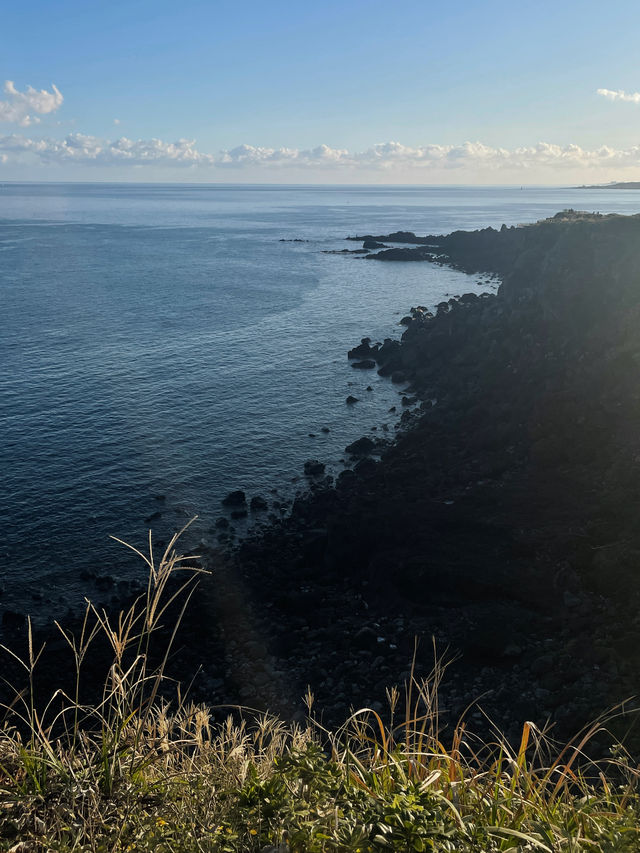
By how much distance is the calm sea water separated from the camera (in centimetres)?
2931

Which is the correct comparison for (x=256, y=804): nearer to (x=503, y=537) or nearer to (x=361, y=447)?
(x=503, y=537)

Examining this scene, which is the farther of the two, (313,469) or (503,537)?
(313,469)

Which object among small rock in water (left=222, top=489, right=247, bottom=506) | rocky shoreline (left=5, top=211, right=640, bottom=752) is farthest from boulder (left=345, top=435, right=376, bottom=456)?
small rock in water (left=222, top=489, right=247, bottom=506)

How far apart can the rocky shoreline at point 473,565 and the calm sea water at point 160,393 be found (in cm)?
493

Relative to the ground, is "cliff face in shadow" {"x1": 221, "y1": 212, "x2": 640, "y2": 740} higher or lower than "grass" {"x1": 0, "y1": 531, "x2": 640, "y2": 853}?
lower

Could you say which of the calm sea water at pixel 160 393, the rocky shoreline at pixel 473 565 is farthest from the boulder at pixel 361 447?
the calm sea water at pixel 160 393

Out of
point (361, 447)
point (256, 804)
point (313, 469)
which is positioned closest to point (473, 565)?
point (313, 469)

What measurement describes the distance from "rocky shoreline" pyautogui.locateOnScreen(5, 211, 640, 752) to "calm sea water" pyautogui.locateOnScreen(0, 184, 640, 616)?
4.93m

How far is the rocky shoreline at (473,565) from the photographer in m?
18.7

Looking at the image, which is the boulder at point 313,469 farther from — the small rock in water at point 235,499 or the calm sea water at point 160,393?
the small rock in water at point 235,499

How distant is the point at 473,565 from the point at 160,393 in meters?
30.9

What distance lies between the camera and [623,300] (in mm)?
42875

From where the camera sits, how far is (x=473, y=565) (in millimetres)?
23078

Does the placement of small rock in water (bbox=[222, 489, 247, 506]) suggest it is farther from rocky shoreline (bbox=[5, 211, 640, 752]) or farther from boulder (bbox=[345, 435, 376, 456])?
boulder (bbox=[345, 435, 376, 456])
